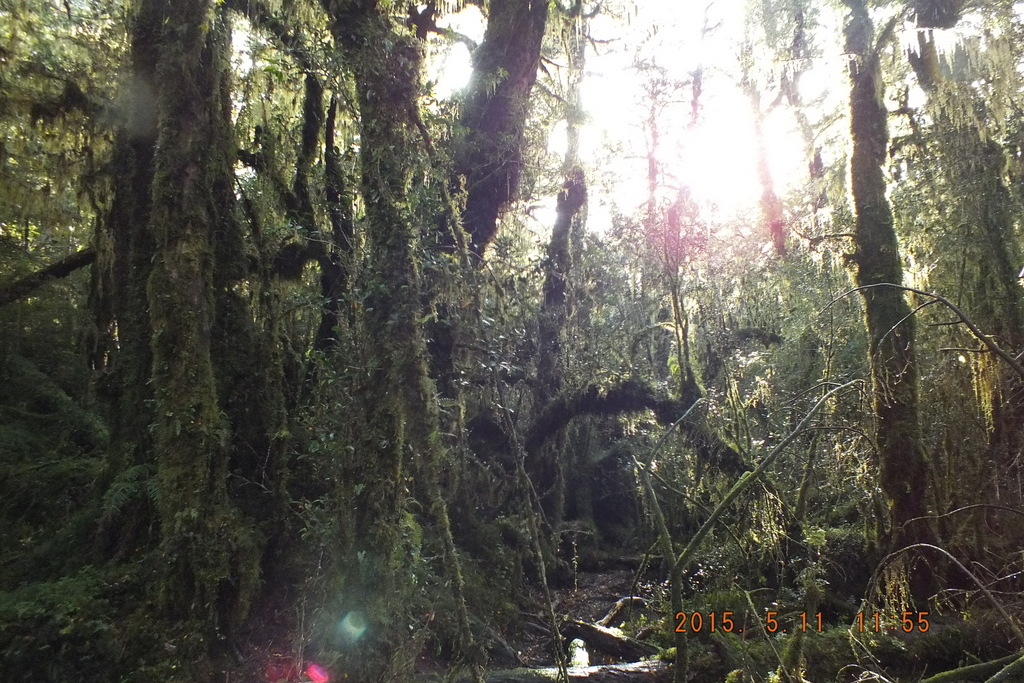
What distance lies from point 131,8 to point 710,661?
9.84m

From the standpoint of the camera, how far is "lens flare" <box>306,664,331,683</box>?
15.1ft

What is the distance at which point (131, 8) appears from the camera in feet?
23.6

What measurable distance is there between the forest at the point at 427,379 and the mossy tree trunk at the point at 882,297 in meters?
0.05

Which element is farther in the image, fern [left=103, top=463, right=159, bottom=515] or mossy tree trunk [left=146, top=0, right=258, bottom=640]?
fern [left=103, top=463, right=159, bottom=515]

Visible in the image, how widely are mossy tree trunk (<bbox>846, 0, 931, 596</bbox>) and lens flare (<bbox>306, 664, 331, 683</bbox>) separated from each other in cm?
589

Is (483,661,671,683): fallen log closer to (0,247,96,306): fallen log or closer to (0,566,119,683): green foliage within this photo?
(0,566,119,683): green foliage

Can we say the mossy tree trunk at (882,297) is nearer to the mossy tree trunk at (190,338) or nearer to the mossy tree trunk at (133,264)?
the mossy tree trunk at (190,338)

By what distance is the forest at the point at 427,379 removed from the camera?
199 inches

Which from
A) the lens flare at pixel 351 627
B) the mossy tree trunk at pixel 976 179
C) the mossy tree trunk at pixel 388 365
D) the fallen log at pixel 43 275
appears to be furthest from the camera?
the fallen log at pixel 43 275

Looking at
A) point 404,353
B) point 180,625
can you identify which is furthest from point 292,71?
point 180,625

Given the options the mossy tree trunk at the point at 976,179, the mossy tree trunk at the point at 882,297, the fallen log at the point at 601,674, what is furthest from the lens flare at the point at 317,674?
the mossy tree trunk at the point at 976,179
